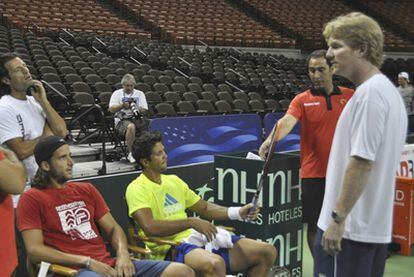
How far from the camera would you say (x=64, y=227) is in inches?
110

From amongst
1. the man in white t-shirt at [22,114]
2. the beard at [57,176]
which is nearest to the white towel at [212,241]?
the beard at [57,176]

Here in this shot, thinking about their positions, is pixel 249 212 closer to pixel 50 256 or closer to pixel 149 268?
pixel 149 268

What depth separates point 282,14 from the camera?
2241 centimetres

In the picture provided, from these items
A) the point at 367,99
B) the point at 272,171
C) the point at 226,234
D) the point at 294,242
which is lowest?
the point at 294,242

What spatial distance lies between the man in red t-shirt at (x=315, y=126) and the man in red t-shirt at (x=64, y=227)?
3.27ft

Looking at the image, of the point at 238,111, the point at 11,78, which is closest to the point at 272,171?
the point at 11,78

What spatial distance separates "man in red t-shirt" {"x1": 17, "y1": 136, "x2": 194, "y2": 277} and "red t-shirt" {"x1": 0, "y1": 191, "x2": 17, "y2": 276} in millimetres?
580

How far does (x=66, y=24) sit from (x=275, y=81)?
6.64 metres

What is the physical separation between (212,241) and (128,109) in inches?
171

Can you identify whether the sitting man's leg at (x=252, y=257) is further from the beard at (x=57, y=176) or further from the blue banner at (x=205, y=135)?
the blue banner at (x=205, y=135)

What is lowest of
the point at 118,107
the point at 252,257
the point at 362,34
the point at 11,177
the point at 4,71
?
the point at 252,257

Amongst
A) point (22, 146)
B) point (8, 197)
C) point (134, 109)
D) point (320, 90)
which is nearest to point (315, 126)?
point (320, 90)

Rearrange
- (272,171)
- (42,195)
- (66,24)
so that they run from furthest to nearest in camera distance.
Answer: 1. (66,24)
2. (272,171)
3. (42,195)

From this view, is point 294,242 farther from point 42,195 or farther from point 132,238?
point 42,195
